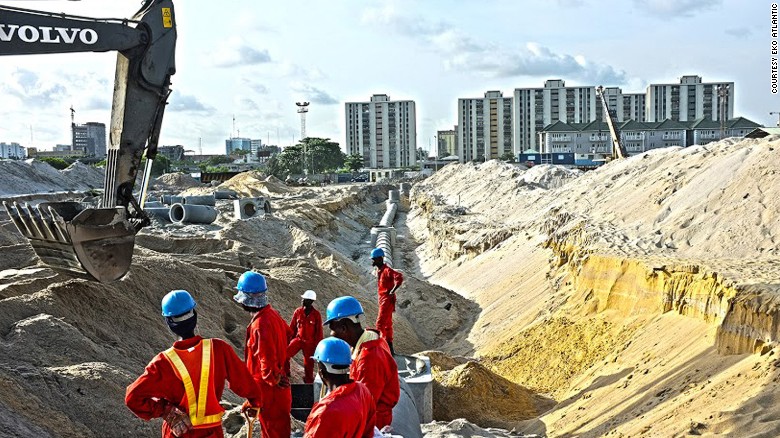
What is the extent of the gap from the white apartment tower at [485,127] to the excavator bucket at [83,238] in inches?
4696

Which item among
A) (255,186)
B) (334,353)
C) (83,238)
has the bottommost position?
(255,186)

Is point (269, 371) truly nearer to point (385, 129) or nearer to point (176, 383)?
point (176, 383)

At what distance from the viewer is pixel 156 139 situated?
10.1m

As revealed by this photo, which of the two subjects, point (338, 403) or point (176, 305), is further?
point (176, 305)

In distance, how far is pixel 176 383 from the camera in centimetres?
443

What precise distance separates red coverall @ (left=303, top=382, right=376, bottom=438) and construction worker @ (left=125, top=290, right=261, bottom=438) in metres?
0.74

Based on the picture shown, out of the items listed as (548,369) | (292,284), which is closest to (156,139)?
(292,284)

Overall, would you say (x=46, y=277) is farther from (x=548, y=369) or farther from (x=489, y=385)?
(x=548, y=369)

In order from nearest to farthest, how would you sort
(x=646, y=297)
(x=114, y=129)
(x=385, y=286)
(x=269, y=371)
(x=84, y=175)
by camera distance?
(x=269, y=371) → (x=385, y=286) → (x=114, y=129) → (x=646, y=297) → (x=84, y=175)

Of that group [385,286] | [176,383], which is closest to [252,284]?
[176,383]

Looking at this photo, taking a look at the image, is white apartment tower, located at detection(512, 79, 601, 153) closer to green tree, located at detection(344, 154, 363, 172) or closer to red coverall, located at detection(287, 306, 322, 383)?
green tree, located at detection(344, 154, 363, 172)

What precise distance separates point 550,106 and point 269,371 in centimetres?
12419


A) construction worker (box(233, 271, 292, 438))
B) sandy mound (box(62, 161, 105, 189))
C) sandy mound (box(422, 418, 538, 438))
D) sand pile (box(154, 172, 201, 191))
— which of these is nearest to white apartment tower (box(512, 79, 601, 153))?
sand pile (box(154, 172, 201, 191))

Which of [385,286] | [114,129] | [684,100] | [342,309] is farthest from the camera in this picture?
[684,100]
